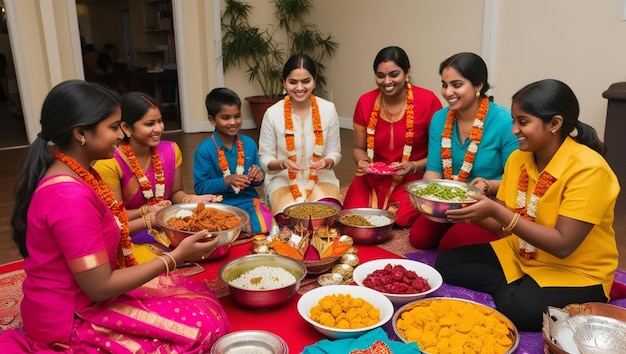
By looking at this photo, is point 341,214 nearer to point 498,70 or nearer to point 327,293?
point 327,293

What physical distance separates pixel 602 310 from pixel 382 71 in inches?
83.8

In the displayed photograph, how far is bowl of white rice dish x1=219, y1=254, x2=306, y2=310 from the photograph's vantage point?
2.36 m

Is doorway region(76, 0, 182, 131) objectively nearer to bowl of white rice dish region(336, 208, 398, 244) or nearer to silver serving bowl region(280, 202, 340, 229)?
silver serving bowl region(280, 202, 340, 229)

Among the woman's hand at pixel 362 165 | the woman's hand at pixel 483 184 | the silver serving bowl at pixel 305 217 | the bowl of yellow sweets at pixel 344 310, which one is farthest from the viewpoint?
the woman's hand at pixel 362 165

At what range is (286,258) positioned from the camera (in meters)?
2.62

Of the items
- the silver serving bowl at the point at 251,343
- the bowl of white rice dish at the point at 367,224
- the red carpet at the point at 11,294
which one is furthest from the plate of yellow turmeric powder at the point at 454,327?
the red carpet at the point at 11,294

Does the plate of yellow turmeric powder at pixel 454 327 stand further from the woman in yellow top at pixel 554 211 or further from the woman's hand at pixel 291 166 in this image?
the woman's hand at pixel 291 166

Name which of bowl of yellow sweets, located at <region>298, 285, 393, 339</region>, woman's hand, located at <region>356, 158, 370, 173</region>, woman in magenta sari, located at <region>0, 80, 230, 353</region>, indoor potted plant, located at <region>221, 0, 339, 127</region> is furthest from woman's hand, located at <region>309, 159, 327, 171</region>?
indoor potted plant, located at <region>221, 0, 339, 127</region>

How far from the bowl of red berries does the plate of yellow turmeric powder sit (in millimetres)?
111

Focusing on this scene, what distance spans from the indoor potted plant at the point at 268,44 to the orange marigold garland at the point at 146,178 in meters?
5.44

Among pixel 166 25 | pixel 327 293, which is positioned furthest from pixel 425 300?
pixel 166 25

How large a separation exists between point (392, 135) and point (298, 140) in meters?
0.73

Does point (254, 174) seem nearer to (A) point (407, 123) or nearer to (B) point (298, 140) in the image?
(B) point (298, 140)

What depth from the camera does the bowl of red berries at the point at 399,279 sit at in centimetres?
239
